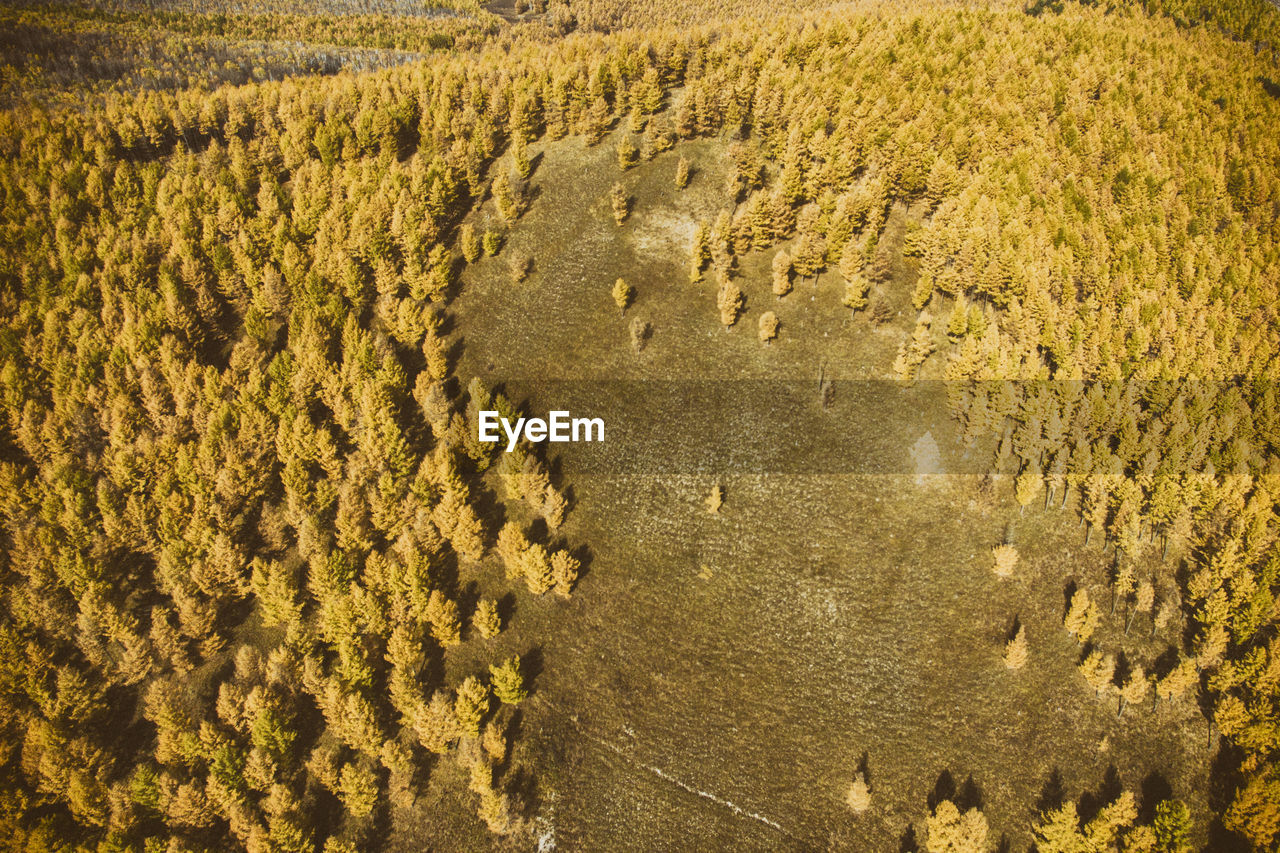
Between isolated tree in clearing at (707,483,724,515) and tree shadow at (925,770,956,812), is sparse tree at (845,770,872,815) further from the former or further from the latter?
isolated tree in clearing at (707,483,724,515)

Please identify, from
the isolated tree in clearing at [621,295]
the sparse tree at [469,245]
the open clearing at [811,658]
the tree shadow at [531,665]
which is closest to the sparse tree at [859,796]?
A: the open clearing at [811,658]

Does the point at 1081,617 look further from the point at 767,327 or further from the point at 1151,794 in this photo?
the point at 767,327

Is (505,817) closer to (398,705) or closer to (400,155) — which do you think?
(398,705)

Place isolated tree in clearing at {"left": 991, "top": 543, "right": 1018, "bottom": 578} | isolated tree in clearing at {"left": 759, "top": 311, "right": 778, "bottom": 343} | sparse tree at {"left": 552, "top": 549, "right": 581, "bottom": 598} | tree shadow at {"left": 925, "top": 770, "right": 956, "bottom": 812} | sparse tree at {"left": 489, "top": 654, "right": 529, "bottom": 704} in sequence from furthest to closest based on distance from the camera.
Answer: isolated tree in clearing at {"left": 759, "top": 311, "right": 778, "bottom": 343}
sparse tree at {"left": 552, "top": 549, "right": 581, "bottom": 598}
isolated tree in clearing at {"left": 991, "top": 543, "right": 1018, "bottom": 578}
sparse tree at {"left": 489, "top": 654, "right": 529, "bottom": 704}
tree shadow at {"left": 925, "top": 770, "right": 956, "bottom": 812}

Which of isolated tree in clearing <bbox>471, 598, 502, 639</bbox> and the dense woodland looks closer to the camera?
the dense woodland

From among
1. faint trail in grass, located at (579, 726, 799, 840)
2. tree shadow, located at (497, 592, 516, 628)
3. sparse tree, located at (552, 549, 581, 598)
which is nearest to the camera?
faint trail in grass, located at (579, 726, 799, 840)

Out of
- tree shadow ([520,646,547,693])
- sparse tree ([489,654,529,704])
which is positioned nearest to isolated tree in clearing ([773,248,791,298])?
tree shadow ([520,646,547,693])

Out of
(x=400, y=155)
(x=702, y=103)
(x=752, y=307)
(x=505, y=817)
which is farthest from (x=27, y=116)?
(x=505, y=817)
